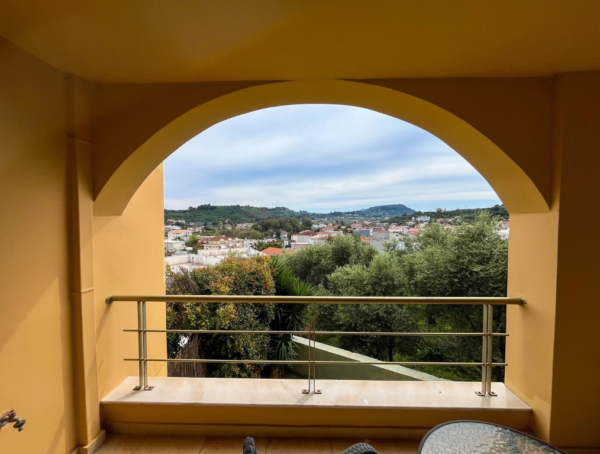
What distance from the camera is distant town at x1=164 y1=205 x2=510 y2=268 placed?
18.7 ft

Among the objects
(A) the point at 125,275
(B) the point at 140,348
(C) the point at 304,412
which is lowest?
(C) the point at 304,412

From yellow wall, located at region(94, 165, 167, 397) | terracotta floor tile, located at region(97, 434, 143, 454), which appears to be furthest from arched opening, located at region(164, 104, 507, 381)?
terracotta floor tile, located at region(97, 434, 143, 454)

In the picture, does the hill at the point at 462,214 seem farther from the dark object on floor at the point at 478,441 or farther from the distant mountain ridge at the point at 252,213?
the dark object on floor at the point at 478,441

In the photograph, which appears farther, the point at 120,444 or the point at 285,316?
the point at 285,316

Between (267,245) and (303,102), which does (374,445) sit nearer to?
(303,102)

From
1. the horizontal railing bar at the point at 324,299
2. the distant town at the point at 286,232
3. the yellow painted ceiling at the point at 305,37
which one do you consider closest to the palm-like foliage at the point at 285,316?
the distant town at the point at 286,232

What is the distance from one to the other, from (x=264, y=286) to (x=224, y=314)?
0.99m

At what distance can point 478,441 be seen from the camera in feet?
4.23

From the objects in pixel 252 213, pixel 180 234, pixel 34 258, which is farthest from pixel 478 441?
pixel 252 213

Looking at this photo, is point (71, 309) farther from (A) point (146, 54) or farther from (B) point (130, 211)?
(A) point (146, 54)

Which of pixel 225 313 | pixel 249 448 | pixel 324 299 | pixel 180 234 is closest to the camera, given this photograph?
pixel 249 448

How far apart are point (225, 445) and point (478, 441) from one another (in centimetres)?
154

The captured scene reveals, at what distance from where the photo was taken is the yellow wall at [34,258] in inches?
55.9

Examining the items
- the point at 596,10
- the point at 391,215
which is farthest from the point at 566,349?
the point at 391,215
